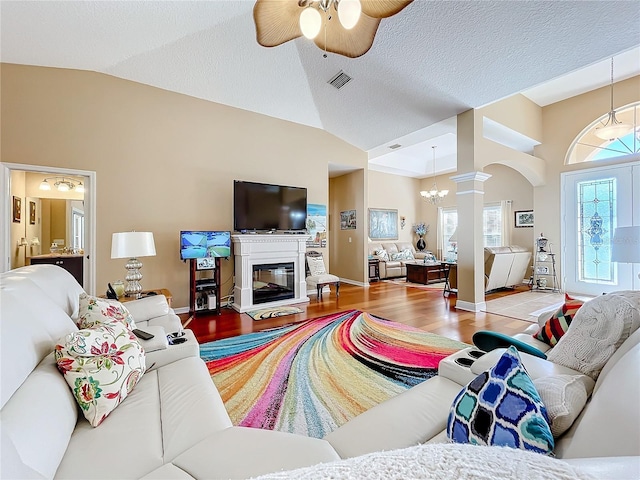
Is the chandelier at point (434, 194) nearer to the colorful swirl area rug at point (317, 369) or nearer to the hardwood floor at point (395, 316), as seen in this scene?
the hardwood floor at point (395, 316)

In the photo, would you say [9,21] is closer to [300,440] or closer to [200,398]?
[200,398]

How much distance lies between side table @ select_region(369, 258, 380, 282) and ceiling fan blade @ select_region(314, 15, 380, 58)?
5.34 m

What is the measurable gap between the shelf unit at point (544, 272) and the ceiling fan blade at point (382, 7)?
6012 millimetres

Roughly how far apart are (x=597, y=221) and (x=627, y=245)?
13.6 feet

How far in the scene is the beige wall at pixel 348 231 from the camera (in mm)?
6457

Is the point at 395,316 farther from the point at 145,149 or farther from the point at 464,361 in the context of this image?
the point at 145,149

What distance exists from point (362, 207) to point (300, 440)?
18.8 ft

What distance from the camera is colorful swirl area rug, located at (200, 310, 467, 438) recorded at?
6.08 ft

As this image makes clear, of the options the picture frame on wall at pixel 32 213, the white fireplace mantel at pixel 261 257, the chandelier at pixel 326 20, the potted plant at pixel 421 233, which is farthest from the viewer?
the potted plant at pixel 421 233

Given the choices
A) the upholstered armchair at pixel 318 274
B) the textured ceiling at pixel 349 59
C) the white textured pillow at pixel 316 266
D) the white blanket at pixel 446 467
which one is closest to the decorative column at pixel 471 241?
the textured ceiling at pixel 349 59

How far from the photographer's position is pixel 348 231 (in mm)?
6867

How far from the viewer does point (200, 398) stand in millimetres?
1313

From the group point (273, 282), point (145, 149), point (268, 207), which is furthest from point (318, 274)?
point (145, 149)

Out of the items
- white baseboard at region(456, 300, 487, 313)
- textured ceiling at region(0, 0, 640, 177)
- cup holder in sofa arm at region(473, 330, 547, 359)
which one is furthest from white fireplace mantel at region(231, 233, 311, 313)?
cup holder in sofa arm at region(473, 330, 547, 359)
